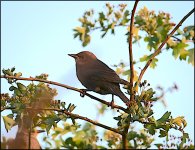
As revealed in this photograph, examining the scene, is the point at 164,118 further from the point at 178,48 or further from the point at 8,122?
the point at 178,48

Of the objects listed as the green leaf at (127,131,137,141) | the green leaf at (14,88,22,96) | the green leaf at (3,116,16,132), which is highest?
the green leaf at (14,88,22,96)

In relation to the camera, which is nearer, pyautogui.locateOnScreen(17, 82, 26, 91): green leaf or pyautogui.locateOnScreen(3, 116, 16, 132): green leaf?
pyautogui.locateOnScreen(3, 116, 16, 132): green leaf

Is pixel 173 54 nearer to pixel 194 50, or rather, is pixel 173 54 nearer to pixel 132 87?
pixel 194 50

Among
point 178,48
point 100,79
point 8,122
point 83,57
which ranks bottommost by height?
point 8,122

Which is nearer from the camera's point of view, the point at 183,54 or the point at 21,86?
the point at 21,86

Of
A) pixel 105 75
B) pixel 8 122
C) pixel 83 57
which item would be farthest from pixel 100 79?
pixel 8 122

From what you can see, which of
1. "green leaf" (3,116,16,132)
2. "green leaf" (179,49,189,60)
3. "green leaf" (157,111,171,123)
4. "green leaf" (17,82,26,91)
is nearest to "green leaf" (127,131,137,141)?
"green leaf" (179,49,189,60)

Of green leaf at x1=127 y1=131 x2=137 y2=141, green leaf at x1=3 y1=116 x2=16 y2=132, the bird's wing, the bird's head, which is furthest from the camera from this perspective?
the bird's head

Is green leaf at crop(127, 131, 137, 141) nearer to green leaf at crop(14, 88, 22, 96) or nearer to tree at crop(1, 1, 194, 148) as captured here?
tree at crop(1, 1, 194, 148)

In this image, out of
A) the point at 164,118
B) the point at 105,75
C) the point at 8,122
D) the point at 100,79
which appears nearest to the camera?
the point at 8,122

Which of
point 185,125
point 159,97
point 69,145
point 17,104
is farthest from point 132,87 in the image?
point 69,145

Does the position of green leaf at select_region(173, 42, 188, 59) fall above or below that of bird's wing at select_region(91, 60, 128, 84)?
above

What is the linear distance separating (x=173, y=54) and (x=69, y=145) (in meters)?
2.33

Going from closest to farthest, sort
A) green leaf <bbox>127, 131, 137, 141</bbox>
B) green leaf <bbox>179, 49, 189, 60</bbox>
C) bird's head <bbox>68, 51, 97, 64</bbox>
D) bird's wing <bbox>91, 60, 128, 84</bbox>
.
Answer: bird's wing <bbox>91, 60, 128, 84</bbox>, green leaf <bbox>127, 131, 137, 141</bbox>, bird's head <bbox>68, 51, 97, 64</bbox>, green leaf <bbox>179, 49, 189, 60</bbox>
